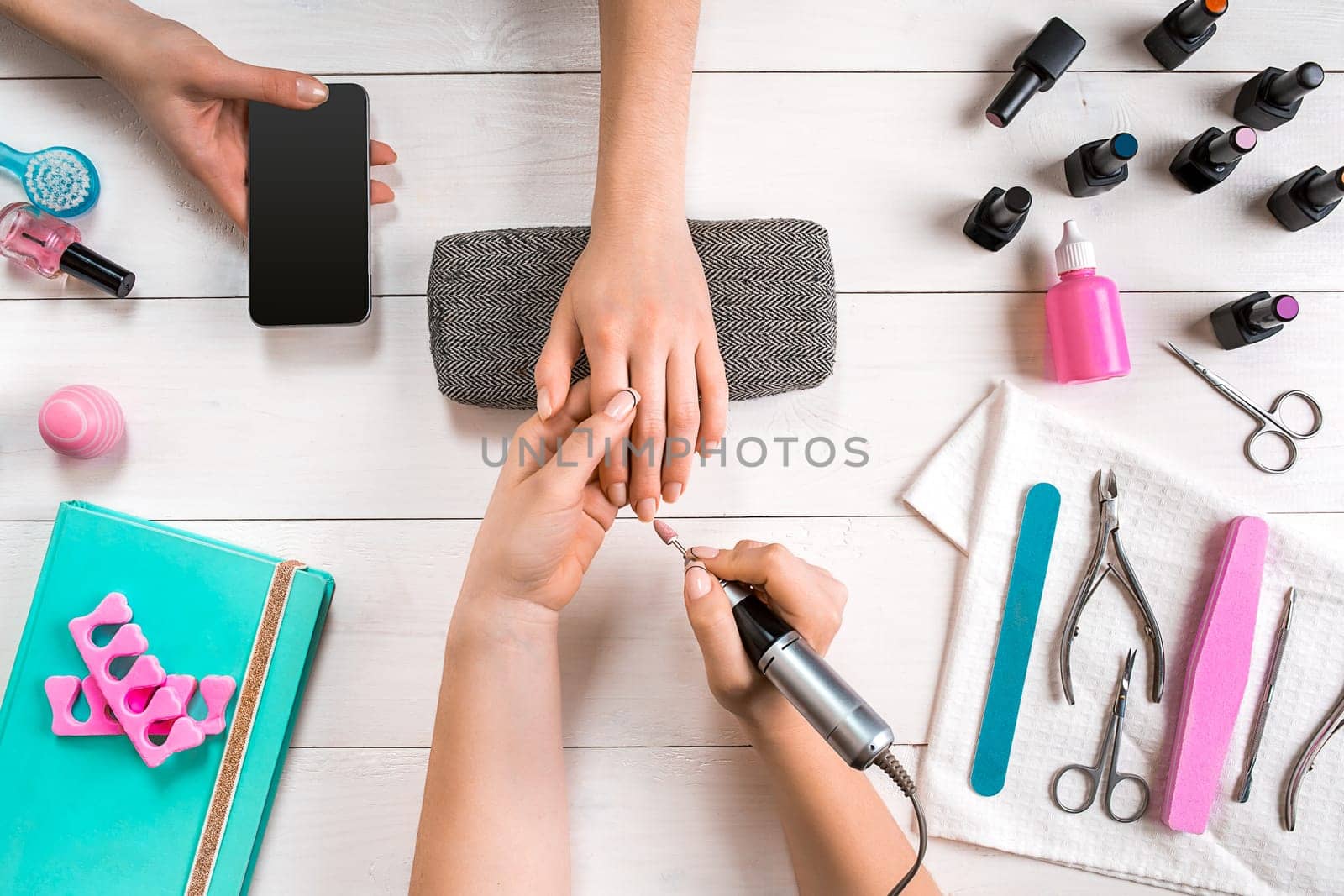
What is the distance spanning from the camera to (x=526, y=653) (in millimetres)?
722

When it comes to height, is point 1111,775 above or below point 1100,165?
below

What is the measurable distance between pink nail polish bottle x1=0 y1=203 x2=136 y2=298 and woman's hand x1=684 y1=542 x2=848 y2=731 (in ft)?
2.02

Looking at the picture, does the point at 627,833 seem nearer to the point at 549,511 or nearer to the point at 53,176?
the point at 549,511

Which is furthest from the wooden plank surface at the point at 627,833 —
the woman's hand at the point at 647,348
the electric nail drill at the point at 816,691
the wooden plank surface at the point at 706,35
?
the wooden plank surface at the point at 706,35

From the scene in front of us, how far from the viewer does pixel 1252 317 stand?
788 millimetres

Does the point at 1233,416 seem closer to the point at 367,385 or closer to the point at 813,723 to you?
the point at 813,723

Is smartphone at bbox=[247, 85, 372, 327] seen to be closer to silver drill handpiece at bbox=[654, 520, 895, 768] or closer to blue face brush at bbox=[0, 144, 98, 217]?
blue face brush at bbox=[0, 144, 98, 217]

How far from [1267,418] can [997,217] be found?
332 millimetres

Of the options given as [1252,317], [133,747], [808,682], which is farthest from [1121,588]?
[133,747]

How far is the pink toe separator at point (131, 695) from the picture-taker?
0.77 m

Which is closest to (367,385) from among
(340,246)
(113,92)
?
(340,246)

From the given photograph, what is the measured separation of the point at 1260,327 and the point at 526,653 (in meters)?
0.73

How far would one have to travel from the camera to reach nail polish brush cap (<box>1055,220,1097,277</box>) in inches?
30.5

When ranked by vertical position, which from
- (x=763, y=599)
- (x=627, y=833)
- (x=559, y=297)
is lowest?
(x=627, y=833)
